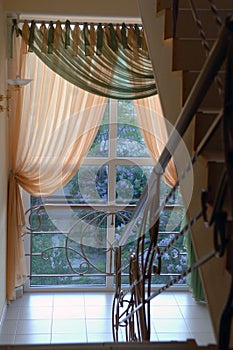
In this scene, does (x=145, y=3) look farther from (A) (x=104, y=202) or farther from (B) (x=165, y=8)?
(A) (x=104, y=202)

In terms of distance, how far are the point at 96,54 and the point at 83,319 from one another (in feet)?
8.20

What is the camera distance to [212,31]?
2.78 m

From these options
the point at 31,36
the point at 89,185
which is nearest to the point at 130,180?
the point at 89,185

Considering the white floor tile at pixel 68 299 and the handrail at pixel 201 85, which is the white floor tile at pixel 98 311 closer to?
the white floor tile at pixel 68 299

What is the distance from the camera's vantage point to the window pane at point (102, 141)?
569 cm

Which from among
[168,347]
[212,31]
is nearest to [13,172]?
[212,31]

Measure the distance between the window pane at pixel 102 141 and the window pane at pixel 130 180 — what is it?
0.77 feet

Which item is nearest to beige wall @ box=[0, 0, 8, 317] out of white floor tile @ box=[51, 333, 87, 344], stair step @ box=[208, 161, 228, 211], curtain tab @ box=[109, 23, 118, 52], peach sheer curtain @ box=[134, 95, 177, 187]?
white floor tile @ box=[51, 333, 87, 344]

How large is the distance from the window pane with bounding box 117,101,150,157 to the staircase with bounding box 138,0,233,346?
8.21 ft

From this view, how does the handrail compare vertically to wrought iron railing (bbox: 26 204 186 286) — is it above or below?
above

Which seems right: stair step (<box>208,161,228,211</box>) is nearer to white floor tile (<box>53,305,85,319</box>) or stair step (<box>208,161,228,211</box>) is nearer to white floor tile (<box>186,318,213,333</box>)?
white floor tile (<box>186,318,213,333</box>)

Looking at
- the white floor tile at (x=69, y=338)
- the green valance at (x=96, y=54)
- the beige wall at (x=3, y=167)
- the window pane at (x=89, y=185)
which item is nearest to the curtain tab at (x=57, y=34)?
the green valance at (x=96, y=54)

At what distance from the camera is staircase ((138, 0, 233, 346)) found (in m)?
1.89

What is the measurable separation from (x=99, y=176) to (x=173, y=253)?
1.15 metres
